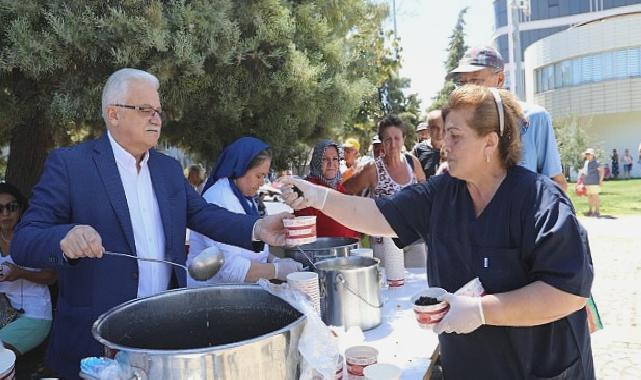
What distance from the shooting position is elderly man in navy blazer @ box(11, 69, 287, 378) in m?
1.84

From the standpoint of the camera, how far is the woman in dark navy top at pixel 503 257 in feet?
4.73

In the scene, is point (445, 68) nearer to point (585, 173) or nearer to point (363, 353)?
point (585, 173)

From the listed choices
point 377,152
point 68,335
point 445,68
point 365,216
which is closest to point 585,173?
point 377,152

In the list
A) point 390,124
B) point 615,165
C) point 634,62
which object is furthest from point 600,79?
point 390,124

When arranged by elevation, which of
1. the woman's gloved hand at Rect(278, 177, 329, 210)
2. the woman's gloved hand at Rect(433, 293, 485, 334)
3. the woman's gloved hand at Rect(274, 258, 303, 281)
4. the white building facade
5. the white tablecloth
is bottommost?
the white tablecloth

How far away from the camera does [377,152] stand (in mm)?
4875

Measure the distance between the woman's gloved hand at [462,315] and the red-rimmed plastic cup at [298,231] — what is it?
2.02 feet

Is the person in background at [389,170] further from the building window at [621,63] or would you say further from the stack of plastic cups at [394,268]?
the building window at [621,63]

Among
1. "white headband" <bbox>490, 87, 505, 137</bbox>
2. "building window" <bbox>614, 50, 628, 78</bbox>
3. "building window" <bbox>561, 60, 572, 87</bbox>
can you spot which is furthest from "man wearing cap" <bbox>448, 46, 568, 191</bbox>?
"building window" <bbox>561, 60, 572, 87</bbox>

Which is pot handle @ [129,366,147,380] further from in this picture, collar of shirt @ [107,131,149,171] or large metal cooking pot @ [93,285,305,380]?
collar of shirt @ [107,131,149,171]

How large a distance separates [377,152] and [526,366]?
11.3 ft

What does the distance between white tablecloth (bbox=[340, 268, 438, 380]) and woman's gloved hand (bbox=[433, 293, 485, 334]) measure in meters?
0.43

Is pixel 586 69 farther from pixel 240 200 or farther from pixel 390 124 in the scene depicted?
pixel 240 200

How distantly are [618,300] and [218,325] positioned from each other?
518 cm
